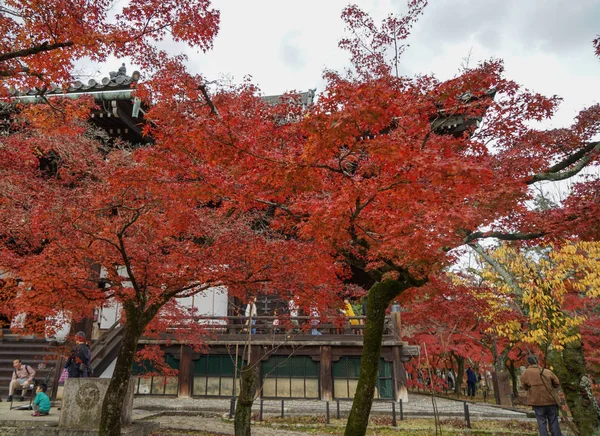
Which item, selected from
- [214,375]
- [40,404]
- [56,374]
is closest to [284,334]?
Answer: [214,375]

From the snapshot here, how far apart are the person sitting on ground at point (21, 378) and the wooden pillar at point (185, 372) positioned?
446 cm

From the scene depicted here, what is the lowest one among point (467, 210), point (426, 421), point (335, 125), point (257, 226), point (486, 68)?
point (426, 421)

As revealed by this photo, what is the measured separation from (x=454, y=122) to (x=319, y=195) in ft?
22.5

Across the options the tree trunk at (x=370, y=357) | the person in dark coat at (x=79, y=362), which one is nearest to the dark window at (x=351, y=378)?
the tree trunk at (x=370, y=357)

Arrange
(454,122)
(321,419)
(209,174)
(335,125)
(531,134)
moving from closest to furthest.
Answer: (335,125)
(209,174)
(531,134)
(321,419)
(454,122)

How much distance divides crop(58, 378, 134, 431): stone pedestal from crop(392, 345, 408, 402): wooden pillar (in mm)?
9392

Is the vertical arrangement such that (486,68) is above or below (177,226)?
above

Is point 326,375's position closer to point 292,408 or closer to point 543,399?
point 292,408

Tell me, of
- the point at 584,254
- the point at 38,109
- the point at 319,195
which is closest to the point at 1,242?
the point at 38,109

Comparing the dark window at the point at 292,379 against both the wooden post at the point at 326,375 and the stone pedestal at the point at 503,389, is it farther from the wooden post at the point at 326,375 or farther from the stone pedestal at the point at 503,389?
the stone pedestal at the point at 503,389

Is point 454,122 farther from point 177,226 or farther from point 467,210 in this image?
point 177,226

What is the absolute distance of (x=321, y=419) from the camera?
11453 mm

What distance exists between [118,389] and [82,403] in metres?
1.85

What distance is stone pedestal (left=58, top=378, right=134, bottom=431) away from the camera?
8.30m
